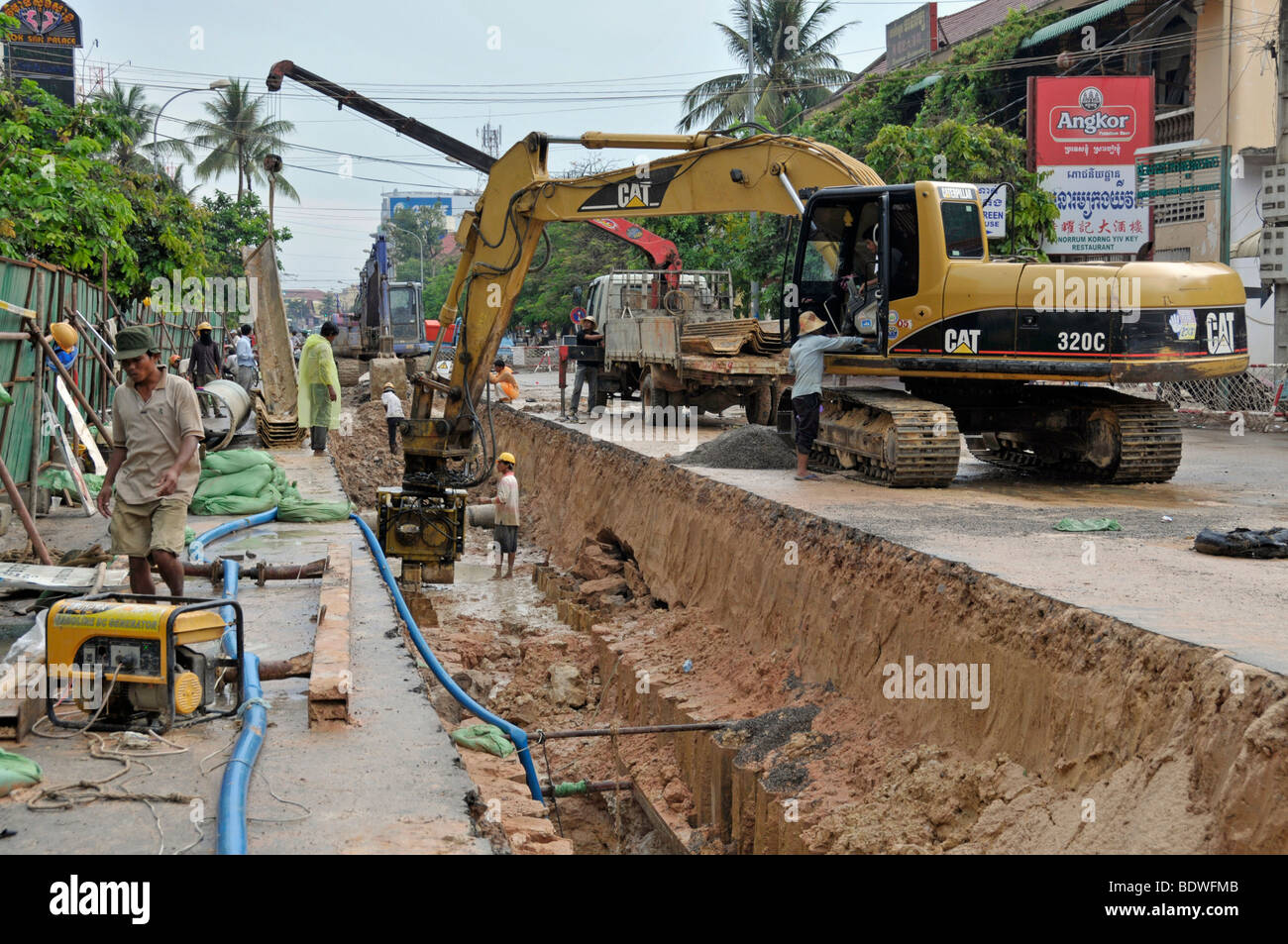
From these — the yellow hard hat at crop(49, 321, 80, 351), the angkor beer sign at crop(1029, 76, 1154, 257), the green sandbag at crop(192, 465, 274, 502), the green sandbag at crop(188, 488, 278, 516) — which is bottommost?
the green sandbag at crop(188, 488, 278, 516)

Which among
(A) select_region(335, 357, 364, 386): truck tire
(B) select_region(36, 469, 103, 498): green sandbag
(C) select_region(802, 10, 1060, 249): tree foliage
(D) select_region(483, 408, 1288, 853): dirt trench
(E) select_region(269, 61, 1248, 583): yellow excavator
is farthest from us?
(A) select_region(335, 357, 364, 386): truck tire

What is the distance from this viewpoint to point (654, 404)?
18.4 metres

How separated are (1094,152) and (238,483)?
19300 millimetres

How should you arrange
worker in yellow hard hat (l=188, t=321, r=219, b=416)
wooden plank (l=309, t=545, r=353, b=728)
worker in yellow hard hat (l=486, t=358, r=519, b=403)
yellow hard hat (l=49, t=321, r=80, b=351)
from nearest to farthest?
wooden plank (l=309, t=545, r=353, b=728) < yellow hard hat (l=49, t=321, r=80, b=351) < worker in yellow hard hat (l=188, t=321, r=219, b=416) < worker in yellow hard hat (l=486, t=358, r=519, b=403)

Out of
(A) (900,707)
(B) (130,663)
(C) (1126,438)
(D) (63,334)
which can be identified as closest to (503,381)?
(D) (63,334)

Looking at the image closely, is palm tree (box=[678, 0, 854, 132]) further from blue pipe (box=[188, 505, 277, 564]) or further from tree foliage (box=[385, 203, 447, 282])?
tree foliage (box=[385, 203, 447, 282])

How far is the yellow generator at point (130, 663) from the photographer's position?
540 centimetres

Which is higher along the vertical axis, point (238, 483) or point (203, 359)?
point (203, 359)

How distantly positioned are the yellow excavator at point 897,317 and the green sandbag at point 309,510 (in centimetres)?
65

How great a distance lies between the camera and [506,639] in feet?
42.8

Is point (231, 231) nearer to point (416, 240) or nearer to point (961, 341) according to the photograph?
point (961, 341)

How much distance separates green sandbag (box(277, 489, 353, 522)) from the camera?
11945 mm

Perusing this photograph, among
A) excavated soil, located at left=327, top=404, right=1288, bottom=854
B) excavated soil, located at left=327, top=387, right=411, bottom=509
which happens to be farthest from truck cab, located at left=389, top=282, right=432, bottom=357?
excavated soil, located at left=327, top=404, right=1288, bottom=854

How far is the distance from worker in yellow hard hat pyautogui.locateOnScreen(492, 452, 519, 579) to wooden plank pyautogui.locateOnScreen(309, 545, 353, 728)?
5.80 metres
